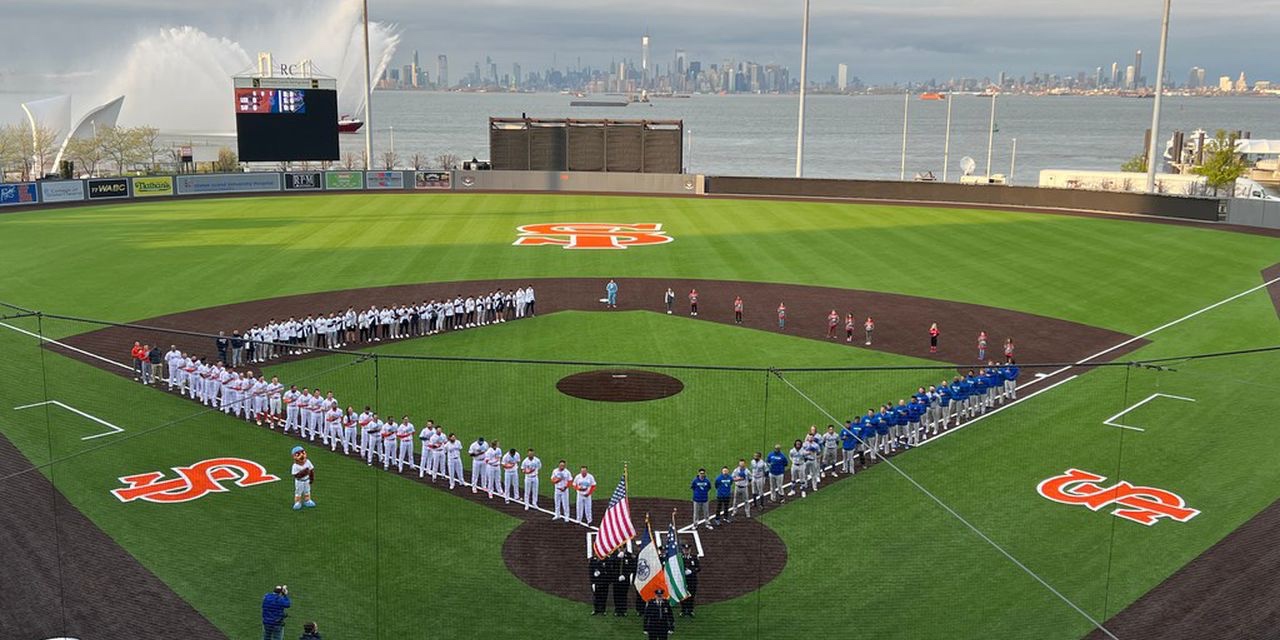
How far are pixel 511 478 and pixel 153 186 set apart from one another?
181 ft

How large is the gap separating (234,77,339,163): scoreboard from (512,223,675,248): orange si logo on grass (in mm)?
16122

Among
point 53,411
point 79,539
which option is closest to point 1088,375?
point 79,539

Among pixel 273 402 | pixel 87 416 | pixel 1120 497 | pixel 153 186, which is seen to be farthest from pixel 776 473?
pixel 153 186

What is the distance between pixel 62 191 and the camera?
60750mm

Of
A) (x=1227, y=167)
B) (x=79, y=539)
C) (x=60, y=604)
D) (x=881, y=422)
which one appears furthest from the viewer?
(x=1227, y=167)

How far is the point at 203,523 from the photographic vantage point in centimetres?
1655

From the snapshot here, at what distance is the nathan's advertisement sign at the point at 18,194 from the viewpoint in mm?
57531

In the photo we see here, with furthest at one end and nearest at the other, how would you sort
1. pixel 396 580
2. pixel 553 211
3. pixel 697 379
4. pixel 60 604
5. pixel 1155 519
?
pixel 553 211, pixel 697 379, pixel 1155 519, pixel 396 580, pixel 60 604

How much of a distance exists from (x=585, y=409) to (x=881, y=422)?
6590 millimetres

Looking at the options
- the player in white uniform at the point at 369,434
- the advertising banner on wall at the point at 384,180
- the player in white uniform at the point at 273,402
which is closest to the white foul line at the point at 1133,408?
the player in white uniform at the point at 369,434

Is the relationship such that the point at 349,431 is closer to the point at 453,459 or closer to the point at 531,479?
the point at 453,459

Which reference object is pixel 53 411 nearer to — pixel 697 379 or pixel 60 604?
pixel 60 604

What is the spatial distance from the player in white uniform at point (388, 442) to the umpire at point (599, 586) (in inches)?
249

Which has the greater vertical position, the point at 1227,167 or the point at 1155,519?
the point at 1227,167
